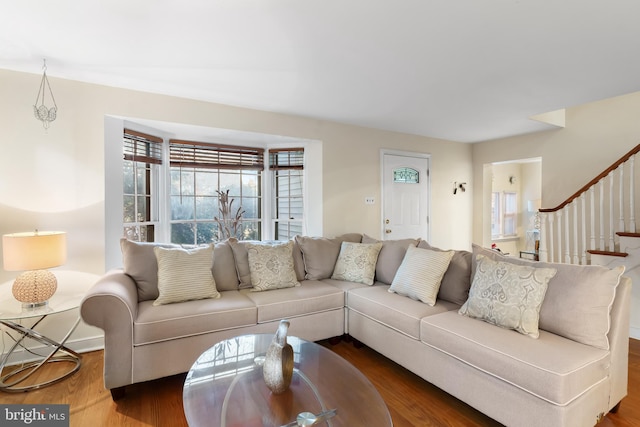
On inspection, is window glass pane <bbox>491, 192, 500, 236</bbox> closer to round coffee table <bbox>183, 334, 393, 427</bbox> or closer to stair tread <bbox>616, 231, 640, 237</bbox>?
stair tread <bbox>616, 231, 640, 237</bbox>

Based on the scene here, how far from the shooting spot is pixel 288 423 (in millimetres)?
1257

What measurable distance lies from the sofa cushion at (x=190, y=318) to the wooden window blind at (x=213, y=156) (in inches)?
78.2

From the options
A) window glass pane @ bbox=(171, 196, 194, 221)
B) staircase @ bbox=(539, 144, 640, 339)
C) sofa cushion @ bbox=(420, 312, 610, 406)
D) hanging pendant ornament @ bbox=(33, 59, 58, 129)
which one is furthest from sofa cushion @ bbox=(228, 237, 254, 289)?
staircase @ bbox=(539, 144, 640, 339)

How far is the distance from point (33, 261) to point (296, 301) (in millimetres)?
1888

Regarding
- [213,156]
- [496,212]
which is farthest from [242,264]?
[496,212]

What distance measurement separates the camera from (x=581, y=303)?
1.79 meters

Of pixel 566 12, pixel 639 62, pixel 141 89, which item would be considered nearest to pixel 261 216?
pixel 141 89

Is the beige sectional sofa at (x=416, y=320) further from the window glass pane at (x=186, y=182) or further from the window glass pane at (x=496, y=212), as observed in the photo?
the window glass pane at (x=496, y=212)

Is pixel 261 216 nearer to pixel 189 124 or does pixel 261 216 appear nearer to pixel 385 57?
pixel 189 124

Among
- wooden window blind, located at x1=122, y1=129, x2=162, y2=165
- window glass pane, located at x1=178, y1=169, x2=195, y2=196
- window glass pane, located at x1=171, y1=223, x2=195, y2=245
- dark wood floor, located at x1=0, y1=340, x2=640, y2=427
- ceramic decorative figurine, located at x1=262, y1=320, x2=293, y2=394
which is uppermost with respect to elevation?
wooden window blind, located at x1=122, y1=129, x2=162, y2=165

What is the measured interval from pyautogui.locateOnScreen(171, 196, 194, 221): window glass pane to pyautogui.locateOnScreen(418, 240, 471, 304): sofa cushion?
302 centimetres

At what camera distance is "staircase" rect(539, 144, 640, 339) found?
10.2 ft

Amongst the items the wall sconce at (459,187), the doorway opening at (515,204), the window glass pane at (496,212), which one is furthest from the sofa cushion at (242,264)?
the window glass pane at (496,212)

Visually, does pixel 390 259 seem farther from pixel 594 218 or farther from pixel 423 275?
pixel 594 218
